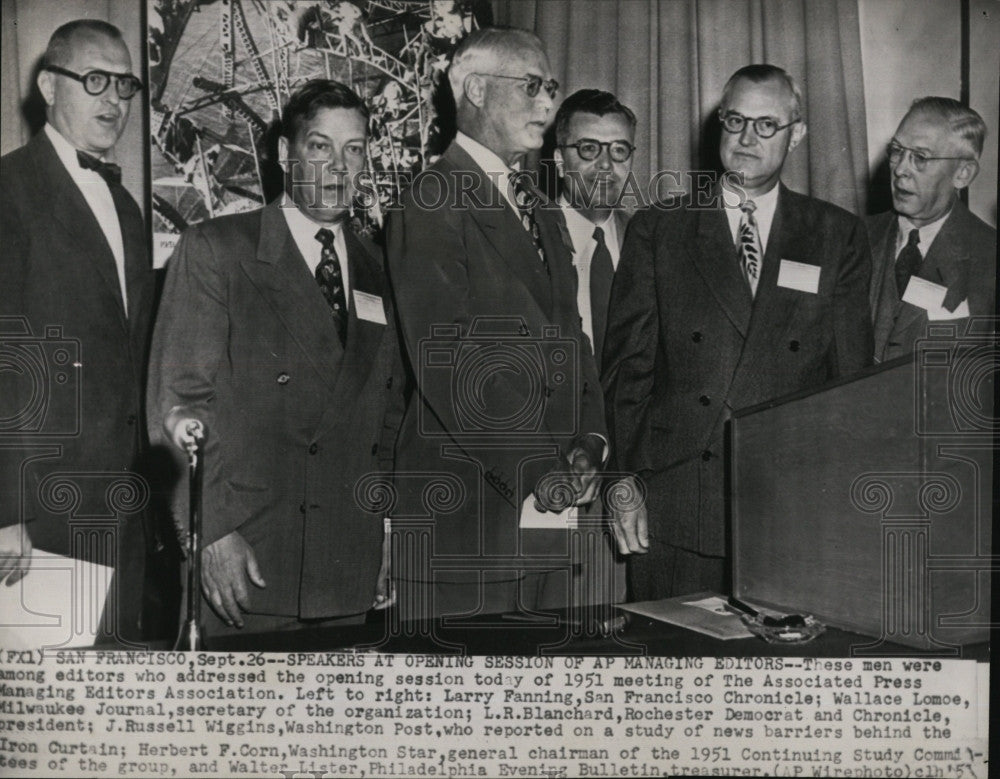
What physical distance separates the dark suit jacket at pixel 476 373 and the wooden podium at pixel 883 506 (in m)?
0.58

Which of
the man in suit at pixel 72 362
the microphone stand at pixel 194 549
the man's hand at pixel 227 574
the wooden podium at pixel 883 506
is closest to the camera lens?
the wooden podium at pixel 883 506

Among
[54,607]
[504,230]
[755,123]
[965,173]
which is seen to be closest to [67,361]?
[54,607]

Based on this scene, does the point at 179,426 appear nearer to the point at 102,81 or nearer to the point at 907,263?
the point at 102,81

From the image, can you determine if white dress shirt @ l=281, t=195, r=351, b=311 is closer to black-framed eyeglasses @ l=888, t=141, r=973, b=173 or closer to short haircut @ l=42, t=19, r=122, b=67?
short haircut @ l=42, t=19, r=122, b=67

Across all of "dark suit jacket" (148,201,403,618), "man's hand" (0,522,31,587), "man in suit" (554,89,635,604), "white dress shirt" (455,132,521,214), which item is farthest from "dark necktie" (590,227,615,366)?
"man's hand" (0,522,31,587)

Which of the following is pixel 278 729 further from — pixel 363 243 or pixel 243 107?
pixel 243 107

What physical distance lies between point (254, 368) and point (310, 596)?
23.0 inches

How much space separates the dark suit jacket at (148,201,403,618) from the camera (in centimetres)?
244

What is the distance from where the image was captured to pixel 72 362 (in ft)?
8.28

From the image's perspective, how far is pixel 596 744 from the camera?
2.34m

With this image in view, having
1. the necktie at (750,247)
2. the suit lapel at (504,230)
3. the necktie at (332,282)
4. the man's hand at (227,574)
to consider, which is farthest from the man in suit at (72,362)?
the necktie at (750,247)

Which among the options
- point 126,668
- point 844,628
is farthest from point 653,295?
point 126,668

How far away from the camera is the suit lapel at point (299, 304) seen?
2.44 meters

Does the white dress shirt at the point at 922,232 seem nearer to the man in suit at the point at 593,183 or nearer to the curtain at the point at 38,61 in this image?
the man in suit at the point at 593,183
